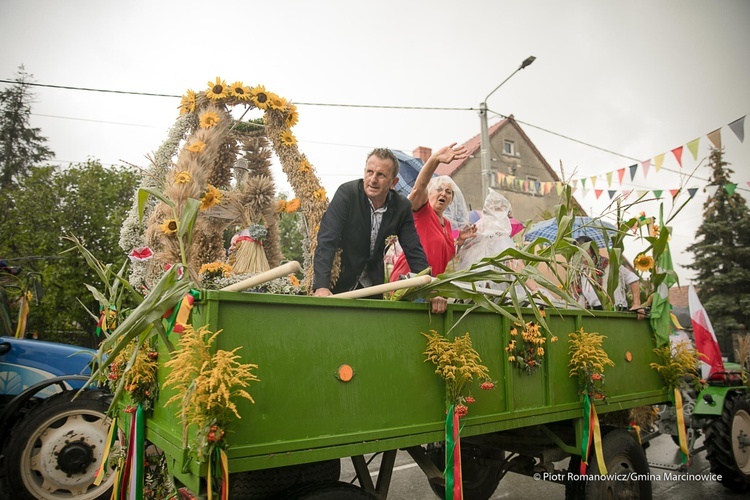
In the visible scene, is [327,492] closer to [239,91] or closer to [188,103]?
[239,91]

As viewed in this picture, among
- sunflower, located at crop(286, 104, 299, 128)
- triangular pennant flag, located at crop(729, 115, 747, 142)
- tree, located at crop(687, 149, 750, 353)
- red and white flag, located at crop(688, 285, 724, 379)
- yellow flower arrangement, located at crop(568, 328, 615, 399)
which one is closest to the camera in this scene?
yellow flower arrangement, located at crop(568, 328, 615, 399)

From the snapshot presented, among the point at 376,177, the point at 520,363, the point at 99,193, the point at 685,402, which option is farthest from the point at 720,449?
the point at 99,193

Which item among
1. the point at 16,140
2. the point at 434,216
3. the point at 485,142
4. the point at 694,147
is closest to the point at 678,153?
the point at 694,147

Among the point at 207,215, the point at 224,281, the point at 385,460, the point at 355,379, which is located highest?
the point at 207,215

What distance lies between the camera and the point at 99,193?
13062 mm

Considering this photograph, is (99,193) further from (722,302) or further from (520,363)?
(722,302)

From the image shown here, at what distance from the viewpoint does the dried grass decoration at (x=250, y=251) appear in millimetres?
4121

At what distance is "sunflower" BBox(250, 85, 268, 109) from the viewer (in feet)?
14.4

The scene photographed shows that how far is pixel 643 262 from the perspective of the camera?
187 inches

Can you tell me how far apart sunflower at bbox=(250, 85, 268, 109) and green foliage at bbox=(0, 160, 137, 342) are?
904 centimetres

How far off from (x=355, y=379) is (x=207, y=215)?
2.75 meters

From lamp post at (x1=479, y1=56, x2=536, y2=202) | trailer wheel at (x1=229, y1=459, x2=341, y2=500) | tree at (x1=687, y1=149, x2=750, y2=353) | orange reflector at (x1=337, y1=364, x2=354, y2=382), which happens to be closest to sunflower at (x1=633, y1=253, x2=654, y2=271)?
orange reflector at (x1=337, y1=364, x2=354, y2=382)

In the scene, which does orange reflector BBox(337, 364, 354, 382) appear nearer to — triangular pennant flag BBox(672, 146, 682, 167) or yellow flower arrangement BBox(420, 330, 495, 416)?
yellow flower arrangement BBox(420, 330, 495, 416)

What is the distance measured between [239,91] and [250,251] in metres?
1.47
